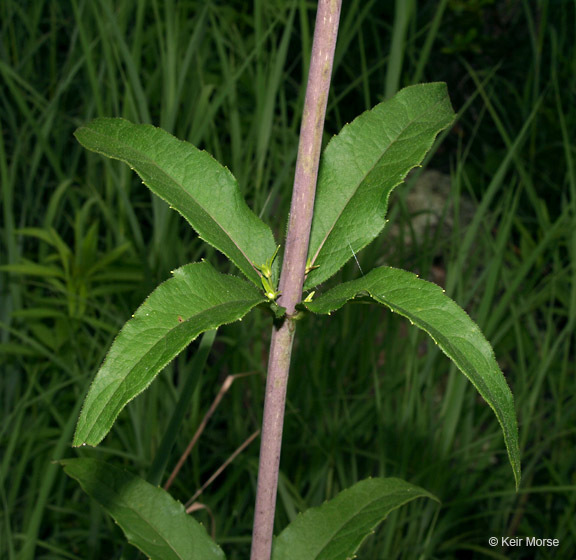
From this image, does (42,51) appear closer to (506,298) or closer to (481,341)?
(506,298)

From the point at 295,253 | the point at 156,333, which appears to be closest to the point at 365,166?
the point at 295,253

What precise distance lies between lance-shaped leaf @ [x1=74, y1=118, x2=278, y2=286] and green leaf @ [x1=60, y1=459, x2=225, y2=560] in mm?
346

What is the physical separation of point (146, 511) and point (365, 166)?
1.76 ft

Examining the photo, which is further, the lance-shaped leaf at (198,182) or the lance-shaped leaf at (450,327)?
the lance-shaped leaf at (198,182)

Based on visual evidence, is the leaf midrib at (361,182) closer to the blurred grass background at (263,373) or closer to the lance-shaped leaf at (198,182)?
the lance-shaped leaf at (198,182)

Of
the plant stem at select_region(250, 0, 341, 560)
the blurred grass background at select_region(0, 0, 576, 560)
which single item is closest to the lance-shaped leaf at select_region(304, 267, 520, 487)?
the plant stem at select_region(250, 0, 341, 560)

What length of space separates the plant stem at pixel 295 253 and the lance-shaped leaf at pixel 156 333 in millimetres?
49

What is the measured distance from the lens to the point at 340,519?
90 centimetres

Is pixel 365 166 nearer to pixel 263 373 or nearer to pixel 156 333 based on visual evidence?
pixel 156 333

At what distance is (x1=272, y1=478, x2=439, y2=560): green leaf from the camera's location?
88 cm

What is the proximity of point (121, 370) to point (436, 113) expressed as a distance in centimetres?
51

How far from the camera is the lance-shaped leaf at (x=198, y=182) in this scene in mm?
797

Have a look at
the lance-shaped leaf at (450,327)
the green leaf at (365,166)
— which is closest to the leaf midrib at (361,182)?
the green leaf at (365,166)

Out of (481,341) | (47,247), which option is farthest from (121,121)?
(47,247)
